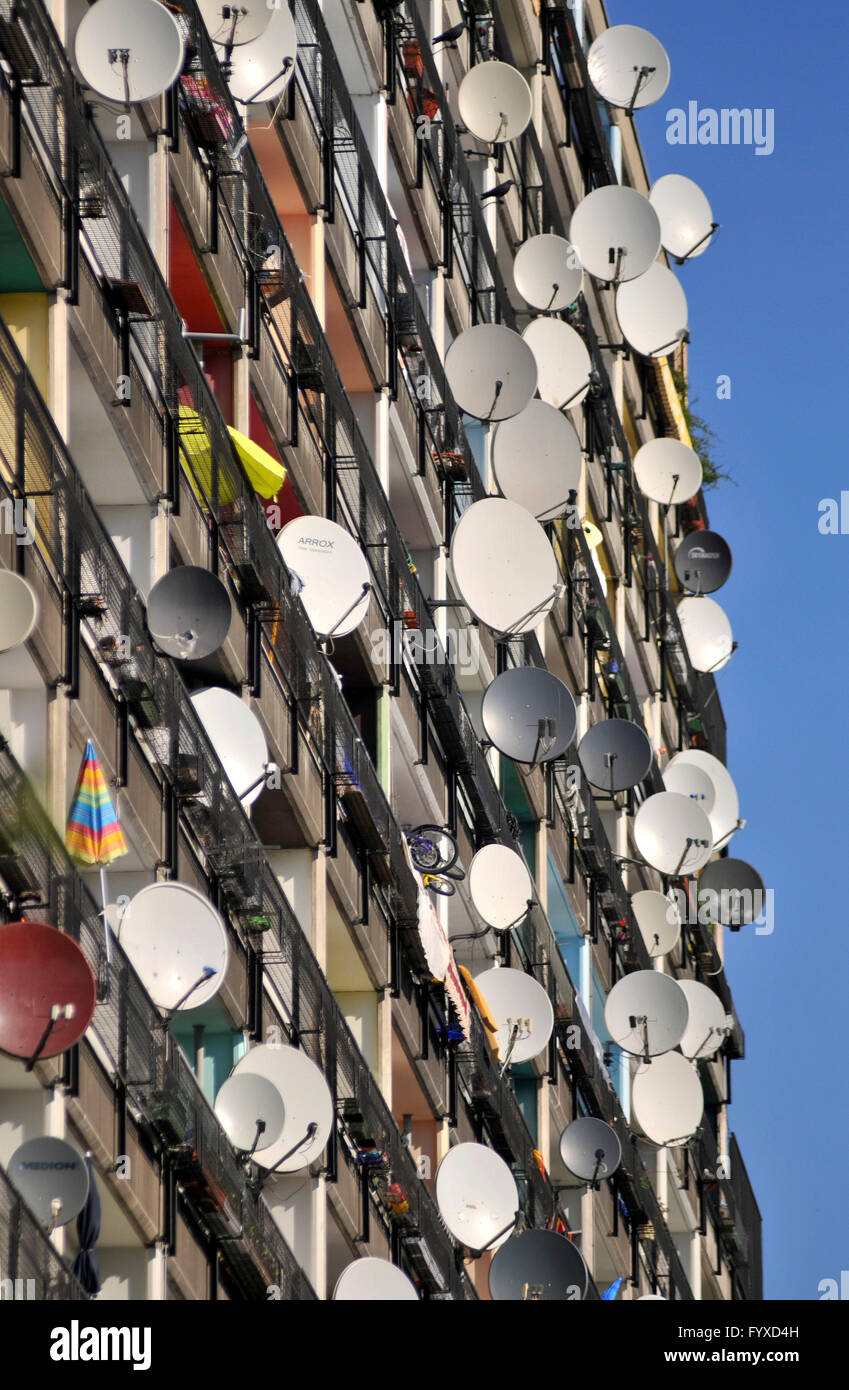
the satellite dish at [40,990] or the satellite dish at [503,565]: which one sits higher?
the satellite dish at [503,565]

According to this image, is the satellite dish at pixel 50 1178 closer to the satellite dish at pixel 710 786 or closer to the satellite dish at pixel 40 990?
the satellite dish at pixel 40 990

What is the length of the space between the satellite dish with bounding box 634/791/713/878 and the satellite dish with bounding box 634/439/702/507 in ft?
28.0

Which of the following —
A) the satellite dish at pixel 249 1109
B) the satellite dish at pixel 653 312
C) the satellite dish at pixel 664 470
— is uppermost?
the satellite dish at pixel 653 312

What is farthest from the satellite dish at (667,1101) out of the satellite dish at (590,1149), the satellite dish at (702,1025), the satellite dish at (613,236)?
the satellite dish at (613,236)

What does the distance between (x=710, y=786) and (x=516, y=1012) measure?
59.1ft

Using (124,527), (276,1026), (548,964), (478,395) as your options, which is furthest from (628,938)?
(124,527)

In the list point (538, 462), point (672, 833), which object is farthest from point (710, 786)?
point (538, 462)

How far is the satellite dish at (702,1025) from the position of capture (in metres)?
53.6

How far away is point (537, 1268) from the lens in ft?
115

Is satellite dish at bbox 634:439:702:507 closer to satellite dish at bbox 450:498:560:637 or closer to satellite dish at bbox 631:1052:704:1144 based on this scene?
satellite dish at bbox 631:1052:704:1144

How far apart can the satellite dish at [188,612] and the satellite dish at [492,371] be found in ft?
46.8

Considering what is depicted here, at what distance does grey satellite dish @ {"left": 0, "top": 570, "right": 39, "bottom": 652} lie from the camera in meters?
22.2
